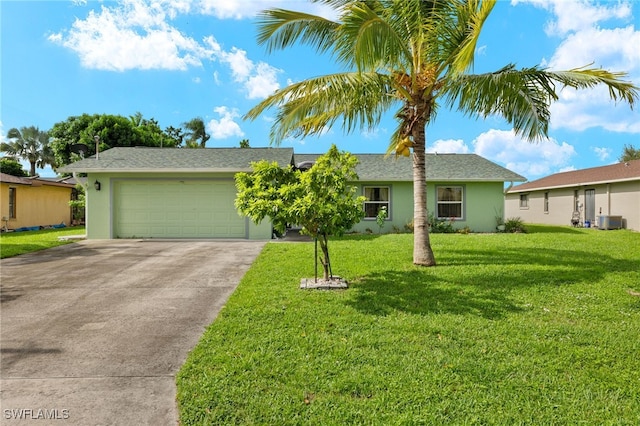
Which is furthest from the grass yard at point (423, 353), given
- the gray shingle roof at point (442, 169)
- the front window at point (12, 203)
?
the front window at point (12, 203)

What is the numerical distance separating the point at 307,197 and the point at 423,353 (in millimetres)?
2864

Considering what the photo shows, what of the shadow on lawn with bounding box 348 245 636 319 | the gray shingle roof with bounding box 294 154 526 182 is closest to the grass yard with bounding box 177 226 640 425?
the shadow on lawn with bounding box 348 245 636 319

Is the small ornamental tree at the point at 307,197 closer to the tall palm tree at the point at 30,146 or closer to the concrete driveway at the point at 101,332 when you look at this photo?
the concrete driveway at the point at 101,332

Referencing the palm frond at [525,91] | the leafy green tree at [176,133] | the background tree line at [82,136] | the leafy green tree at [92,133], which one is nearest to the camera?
the palm frond at [525,91]

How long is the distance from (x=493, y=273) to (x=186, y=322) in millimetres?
6026

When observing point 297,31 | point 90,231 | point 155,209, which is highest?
point 297,31

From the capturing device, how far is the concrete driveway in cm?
293

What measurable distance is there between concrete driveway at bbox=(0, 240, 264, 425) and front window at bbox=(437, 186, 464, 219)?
10.4 meters

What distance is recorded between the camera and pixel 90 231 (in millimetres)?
14062

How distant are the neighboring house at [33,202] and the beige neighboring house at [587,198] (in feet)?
98.8

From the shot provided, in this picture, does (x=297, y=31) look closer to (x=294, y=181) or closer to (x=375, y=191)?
(x=294, y=181)

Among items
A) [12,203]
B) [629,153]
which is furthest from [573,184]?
[12,203]

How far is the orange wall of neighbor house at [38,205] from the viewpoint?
18.2 m

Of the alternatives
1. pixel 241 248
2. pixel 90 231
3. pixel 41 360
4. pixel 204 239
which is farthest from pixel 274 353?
pixel 90 231
